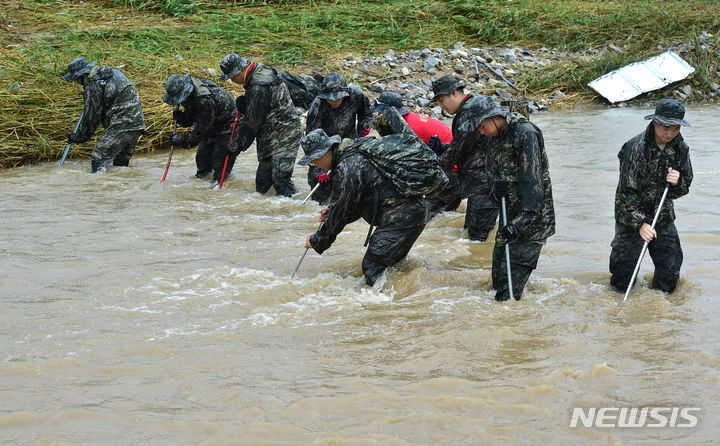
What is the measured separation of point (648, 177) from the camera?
5340 mm

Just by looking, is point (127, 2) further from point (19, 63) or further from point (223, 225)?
point (223, 225)

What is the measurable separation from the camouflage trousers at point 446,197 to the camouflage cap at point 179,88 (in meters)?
3.41

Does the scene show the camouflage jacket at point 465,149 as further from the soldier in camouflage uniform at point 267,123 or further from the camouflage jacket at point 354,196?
the soldier in camouflage uniform at point 267,123

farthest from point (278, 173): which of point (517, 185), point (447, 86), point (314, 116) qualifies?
point (517, 185)

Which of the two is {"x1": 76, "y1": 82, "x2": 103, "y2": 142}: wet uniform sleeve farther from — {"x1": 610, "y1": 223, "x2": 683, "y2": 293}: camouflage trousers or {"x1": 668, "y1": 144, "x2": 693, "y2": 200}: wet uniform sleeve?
{"x1": 668, "y1": 144, "x2": 693, "y2": 200}: wet uniform sleeve

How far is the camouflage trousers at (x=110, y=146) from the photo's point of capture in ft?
34.9

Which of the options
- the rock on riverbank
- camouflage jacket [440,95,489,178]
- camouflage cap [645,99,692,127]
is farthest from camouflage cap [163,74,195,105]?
the rock on riverbank

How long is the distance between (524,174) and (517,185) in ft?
0.64

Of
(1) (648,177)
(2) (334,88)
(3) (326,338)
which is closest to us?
(3) (326,338)

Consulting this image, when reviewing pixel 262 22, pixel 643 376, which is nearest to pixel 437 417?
pixel 643 376

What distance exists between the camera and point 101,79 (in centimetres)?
1035

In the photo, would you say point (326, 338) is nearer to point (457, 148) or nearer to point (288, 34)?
point (457, 148)

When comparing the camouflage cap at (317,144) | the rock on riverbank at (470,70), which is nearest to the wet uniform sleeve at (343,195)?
the camouflage cap at (317,144)

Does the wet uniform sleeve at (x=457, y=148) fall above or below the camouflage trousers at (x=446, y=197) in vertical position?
above
